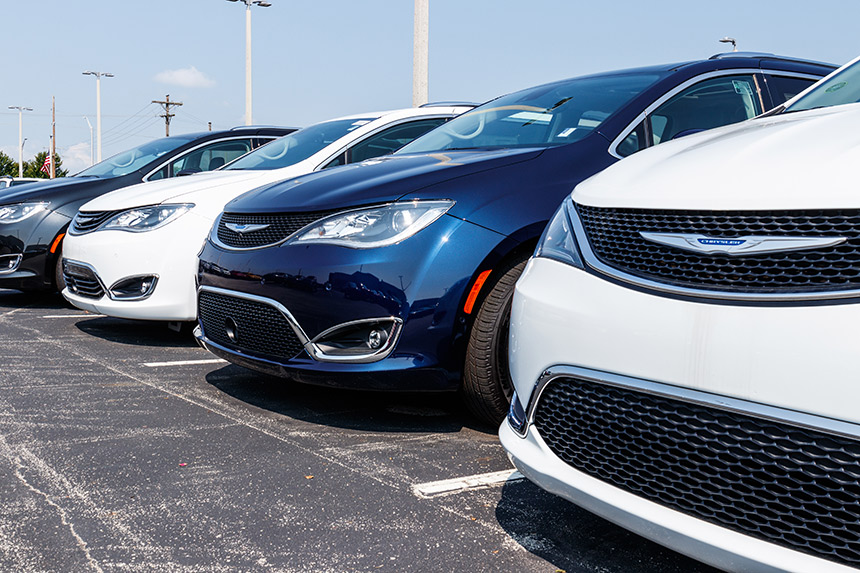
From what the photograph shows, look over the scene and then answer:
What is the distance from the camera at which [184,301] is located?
205 inches

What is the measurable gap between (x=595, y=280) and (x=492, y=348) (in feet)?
4.02

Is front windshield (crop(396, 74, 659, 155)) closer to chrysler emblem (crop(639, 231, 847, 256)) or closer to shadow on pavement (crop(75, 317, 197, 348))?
chrysler emblem (crop(639, 231, 847, 256))

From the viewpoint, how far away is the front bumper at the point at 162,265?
17.1ft

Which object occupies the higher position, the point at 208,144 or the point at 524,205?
the point at 208,144

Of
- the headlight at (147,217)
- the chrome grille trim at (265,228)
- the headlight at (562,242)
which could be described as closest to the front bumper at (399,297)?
the chrome grille trim at (265,228)

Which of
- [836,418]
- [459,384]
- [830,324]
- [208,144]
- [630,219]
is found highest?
[208,144]

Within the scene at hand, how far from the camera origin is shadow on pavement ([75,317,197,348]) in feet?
18.7

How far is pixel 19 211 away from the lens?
706 centimetres

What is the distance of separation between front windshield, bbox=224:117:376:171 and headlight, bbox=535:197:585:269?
3.68 meters

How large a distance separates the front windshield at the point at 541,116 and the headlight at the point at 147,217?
1.58m

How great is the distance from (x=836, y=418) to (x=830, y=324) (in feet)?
0.58

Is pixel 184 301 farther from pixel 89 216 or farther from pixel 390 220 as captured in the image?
pixel 390 220

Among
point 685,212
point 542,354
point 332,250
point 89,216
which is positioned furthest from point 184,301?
point 685,212

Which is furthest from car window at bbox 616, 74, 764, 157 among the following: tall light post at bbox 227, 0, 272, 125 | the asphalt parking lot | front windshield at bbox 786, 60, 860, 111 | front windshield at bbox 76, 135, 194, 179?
tall light post at bbox 227, 0, 272, 125
